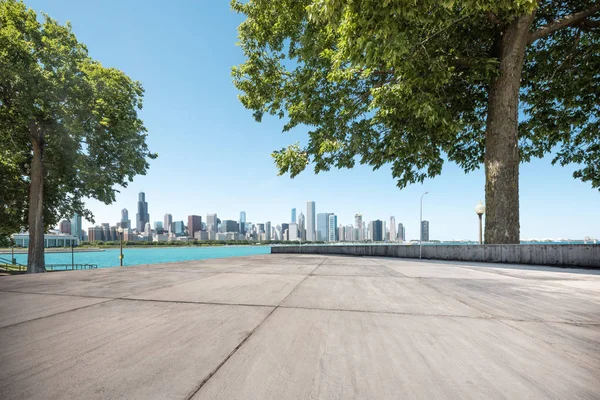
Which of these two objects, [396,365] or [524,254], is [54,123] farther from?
[524,254]

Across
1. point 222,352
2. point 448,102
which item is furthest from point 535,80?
point 222,352

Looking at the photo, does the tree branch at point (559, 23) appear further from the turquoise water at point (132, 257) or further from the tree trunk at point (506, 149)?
the turquoise water at point (132, 257)

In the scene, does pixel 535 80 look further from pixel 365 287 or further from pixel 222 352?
pixel 222 352

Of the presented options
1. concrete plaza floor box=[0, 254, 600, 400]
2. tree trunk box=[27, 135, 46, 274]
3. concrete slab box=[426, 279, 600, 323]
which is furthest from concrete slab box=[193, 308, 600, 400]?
tree trunk box=[27, 135, 46, 274]

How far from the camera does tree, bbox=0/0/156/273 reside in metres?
14.8

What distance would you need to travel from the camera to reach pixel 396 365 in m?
1.70

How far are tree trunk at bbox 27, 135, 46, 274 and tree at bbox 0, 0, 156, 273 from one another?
0.05 meters

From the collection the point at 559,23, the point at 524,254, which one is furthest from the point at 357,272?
the point at 559,23

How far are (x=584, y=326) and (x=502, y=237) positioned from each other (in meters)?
8.38

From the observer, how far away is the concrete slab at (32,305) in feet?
8.82

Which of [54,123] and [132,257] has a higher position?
[54,123]

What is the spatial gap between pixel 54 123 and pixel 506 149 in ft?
81.6

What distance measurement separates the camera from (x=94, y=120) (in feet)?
57.0

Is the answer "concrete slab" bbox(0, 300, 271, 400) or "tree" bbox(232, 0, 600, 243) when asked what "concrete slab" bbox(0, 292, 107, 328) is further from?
Answer: "tree" bbox(232, 0, 600, 243)
